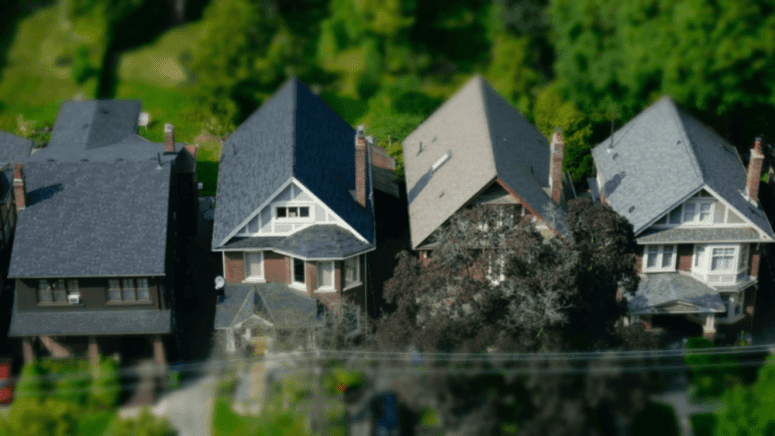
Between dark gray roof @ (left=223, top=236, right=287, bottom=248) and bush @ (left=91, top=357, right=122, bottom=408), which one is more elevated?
dark gray roof @ (left=223, top=236, right=287, bottom=248)

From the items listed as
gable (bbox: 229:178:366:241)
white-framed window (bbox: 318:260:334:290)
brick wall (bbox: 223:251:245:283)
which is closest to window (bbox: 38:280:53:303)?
brick wall (bbox: 223:251:245:283)

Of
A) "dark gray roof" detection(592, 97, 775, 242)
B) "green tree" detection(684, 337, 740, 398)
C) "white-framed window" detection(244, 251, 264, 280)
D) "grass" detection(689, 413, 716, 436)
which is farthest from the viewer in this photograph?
"dark gray roof" detection(592, 97, 775, 242)

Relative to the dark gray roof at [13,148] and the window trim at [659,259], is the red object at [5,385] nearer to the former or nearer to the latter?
the dark gray roof at [13,148]

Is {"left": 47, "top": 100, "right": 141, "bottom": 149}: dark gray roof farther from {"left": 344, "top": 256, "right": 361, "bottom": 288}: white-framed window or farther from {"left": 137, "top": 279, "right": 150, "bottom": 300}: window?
{"left": 344, "top": 256, "right": 361, "bottom": 288}: white-framed window

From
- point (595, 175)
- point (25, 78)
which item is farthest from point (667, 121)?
point (25, 78)

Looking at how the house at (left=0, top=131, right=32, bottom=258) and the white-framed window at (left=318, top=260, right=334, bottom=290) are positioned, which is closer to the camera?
the white-framed window at (left=318, top=260, right=334, bottom=290)

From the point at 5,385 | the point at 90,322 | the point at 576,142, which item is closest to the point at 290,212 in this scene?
the point at 90,322

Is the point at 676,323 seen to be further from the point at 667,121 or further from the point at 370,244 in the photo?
the point at 370,244
